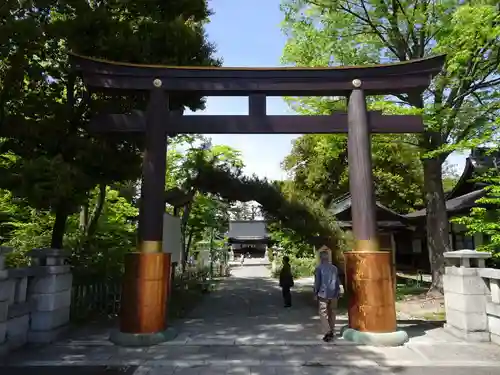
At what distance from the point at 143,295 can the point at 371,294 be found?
4.37m

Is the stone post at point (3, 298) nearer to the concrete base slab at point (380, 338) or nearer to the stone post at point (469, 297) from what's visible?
→ the concrete base slab at point (380, 338)

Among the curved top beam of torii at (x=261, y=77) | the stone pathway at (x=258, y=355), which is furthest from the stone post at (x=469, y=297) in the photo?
the curved top beam of torii at (x=261, y=77)

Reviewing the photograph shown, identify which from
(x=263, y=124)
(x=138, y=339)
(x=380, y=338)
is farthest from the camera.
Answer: (x=263, y=124)

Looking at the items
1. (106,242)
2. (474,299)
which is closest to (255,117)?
(474,299)

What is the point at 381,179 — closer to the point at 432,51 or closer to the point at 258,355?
the point at 432,51

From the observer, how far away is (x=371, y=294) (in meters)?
7.32

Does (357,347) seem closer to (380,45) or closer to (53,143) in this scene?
(53,143)

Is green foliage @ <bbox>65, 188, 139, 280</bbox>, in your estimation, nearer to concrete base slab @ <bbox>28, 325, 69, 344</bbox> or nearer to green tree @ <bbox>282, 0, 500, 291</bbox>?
concrete base slab @ <bbox>28, 325, 69, 344</bbox>

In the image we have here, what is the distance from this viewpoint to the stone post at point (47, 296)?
746 centimetres

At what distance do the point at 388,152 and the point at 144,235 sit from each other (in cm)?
2283

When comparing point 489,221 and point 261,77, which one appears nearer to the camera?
point 261,77

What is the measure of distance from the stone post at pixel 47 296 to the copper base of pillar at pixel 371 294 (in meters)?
5.91

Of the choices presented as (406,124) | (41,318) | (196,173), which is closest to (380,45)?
(406,124)

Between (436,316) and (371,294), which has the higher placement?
(371,294)
